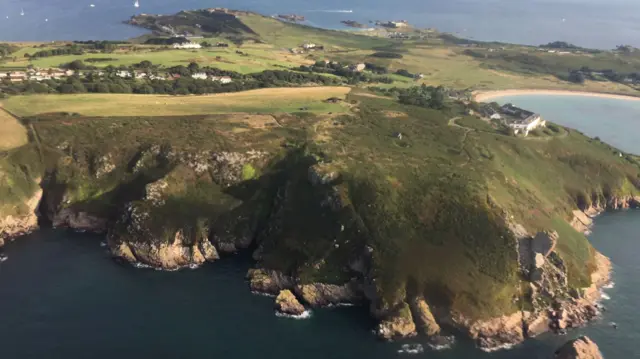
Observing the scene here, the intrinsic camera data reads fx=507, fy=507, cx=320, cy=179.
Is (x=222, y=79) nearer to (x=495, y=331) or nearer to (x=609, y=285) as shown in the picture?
(x=495, y=331)

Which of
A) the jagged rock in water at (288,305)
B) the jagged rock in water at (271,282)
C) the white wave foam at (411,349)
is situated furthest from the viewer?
the jagged rock in water at (271,282)

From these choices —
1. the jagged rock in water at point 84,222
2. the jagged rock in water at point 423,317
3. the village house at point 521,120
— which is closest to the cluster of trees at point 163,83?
the jagged rock in water at point 84,222

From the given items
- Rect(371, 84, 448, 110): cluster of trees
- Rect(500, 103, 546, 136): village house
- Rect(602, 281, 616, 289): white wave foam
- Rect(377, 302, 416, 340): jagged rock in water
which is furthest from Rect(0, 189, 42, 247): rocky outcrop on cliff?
Rect(500, 103, 546, 136): village house

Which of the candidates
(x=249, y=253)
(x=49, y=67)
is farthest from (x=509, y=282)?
(x=49, y=67)

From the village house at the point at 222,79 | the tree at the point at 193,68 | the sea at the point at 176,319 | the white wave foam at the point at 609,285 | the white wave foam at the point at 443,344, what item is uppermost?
the tree at the point at 193,68

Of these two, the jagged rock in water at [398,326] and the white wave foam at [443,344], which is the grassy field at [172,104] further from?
the white wave foam at [443,344]

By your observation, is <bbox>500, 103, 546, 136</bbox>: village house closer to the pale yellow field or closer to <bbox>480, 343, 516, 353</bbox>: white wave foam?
<bbox>480, 343, 516, 353</bbox>: white wave foam

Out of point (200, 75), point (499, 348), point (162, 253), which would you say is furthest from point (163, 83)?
point (499, 348)

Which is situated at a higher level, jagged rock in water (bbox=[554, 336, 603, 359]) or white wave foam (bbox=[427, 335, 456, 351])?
jagged rock in water (bbox=[554, 336, 603, 359])
